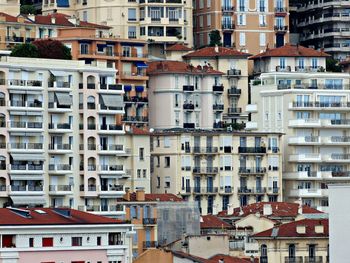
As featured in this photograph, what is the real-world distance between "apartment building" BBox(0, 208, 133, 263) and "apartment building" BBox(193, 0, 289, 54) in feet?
229

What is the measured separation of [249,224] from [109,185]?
924cm

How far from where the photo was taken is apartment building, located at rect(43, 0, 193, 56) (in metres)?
173

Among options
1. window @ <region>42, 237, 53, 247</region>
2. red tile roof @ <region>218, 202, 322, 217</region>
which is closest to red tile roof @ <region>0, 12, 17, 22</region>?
red tile roof @ <region>218, 202, 322, 217</region>

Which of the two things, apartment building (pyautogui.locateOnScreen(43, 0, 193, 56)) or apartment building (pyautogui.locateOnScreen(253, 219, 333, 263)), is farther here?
apartment building (pyautogui.locateOnScreen(43, 0, 193, 56))

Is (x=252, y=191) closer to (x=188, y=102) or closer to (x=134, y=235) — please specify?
(x=188, y=102)

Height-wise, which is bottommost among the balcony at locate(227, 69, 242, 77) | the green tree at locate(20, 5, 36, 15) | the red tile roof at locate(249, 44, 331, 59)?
the balcony at locate(227, 69, 242, 77)

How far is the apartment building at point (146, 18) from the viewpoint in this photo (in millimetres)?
173250

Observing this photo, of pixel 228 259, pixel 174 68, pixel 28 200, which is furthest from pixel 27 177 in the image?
pixel 174 68

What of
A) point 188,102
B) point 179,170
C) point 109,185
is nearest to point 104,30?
point 188,102

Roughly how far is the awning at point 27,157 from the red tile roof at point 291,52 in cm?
4115

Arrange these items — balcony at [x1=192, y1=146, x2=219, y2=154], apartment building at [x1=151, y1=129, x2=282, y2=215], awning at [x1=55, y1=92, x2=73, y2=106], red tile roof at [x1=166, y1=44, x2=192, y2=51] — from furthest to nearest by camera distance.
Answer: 1. red tile roof at [x1=166, y1=44, x2=192, y2=51]
2. balcony at [x1=192, y1=146, x2=219, y2=154]
3. apartment building at [x1=151, y1=129, x2=282, y2=215]
4. awning at [x1=55, y1=92, x2=73, y2=106]

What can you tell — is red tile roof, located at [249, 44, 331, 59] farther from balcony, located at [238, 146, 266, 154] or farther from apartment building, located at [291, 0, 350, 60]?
balcony, located at [238, 146, 266, 154]

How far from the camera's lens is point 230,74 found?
16750 centimetres

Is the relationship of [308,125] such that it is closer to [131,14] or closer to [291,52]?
[291,52]
